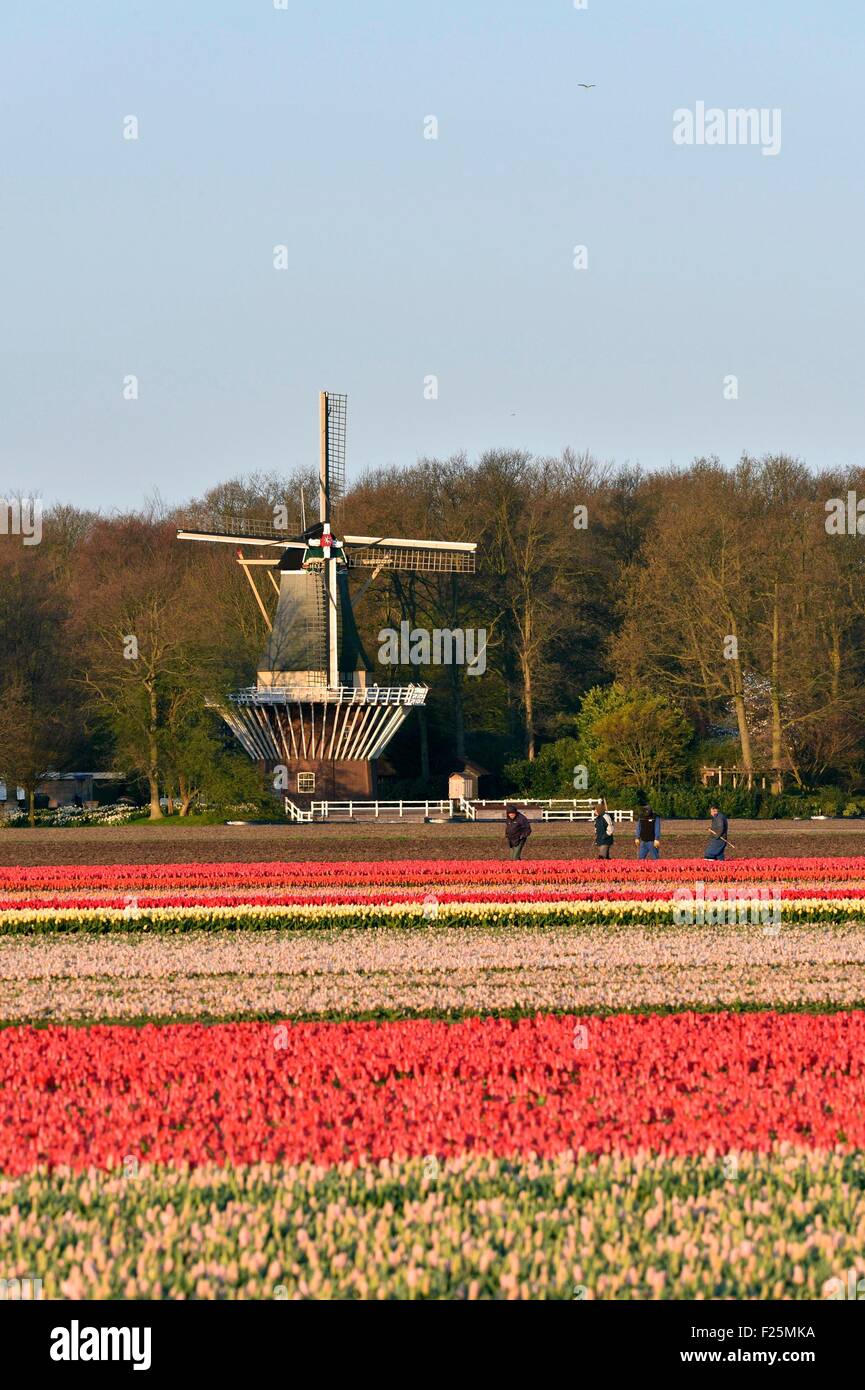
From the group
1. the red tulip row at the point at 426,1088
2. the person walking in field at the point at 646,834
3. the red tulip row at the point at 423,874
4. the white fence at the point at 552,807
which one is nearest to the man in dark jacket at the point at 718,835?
the red tulip row at the point at 423,874

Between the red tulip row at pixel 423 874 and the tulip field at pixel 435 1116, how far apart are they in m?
7.90

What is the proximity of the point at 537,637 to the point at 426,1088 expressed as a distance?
6389 cm

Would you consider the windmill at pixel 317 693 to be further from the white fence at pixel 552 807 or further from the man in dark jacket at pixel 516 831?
the man in dark jacket at pixel 516 831

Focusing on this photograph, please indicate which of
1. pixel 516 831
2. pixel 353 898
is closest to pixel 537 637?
pixel 516 831

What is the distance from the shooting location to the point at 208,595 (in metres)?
72.5

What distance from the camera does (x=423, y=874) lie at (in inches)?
1204

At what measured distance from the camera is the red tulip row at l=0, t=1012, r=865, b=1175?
9.55 m

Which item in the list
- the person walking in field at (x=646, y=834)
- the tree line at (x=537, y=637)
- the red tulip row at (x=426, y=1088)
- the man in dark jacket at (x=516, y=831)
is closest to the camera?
the red tulip row at (x=426, y=1088)

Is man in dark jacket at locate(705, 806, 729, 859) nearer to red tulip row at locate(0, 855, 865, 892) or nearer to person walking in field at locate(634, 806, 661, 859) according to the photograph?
red tulip row at locate(0, 855, 865, 892)

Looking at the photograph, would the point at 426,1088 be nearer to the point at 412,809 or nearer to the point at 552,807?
the point at 412,809

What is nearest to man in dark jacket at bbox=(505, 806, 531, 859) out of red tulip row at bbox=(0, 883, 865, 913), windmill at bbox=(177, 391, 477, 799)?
red tulip row at bbox=(0, 883, 865, 913)

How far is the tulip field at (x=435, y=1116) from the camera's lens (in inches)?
289

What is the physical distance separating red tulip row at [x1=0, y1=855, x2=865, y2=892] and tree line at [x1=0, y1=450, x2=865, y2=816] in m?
27.2

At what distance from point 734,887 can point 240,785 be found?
1284 inches
